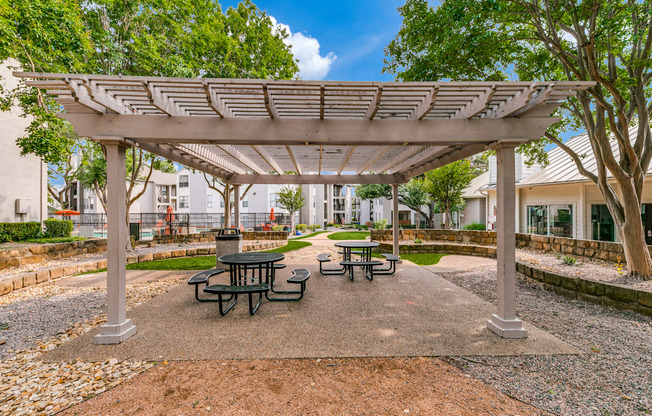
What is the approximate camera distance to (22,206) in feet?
40.0

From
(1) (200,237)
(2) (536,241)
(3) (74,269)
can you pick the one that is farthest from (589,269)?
(1) (200,237)

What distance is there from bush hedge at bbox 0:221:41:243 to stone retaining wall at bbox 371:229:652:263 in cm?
1543

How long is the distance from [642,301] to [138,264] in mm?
13018

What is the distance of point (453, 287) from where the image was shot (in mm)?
6461

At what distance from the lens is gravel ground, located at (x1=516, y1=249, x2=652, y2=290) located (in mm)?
6019

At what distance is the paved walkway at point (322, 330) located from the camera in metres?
3.43

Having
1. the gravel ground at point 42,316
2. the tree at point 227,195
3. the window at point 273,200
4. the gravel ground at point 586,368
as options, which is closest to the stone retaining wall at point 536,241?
the gravel ground at point 586,368

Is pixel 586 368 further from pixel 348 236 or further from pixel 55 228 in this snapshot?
pixel 55 228

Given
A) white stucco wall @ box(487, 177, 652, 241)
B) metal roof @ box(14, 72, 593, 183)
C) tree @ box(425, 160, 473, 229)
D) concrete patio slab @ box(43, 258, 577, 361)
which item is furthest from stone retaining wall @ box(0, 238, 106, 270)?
white stucco wall @ box(487, 177, 652, 241)

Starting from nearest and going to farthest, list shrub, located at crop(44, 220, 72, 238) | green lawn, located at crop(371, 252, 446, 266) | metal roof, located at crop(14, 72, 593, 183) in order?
1. metal roof, located at crop(14, 72, 593, 183)
2. green lawn, located at crop(371, 252, 446, 266)
3. shrub, located at crop(44, 220, 72, 238)

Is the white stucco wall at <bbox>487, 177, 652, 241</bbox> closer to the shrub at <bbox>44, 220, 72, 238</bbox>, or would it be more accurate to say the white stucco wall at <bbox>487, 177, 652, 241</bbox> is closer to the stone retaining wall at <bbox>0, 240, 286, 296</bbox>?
the stone retaining wall at <bbox>0, 240, 286, 296</bbox>

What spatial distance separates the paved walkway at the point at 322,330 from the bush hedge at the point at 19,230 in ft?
34.0

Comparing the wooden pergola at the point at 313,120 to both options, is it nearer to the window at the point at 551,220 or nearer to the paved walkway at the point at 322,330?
the paved walkway at the point at 322,330

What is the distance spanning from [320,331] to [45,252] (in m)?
11.1
